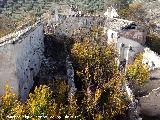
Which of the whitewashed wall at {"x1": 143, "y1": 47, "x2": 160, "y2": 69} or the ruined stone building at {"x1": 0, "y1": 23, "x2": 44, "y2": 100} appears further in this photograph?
the whitewashed wall at {"x1": 143, "y1": 47, "x2": 160, "y2": 69}

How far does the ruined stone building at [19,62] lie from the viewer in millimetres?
22461

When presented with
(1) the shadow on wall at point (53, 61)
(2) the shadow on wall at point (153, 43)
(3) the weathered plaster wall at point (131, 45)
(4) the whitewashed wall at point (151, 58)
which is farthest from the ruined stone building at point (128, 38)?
(1) the shadow on wall at point (53, 61)

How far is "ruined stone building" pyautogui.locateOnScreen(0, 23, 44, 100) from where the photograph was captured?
2246cm

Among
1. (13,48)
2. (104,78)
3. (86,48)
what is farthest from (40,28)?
(13,48)

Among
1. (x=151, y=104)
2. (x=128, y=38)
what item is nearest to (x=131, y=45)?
(x=128, y=38)

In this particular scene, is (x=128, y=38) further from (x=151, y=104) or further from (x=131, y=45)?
(x=151, y=104)

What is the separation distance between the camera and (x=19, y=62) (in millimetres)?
23625

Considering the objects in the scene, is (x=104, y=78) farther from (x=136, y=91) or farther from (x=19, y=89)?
(x=19, y=89)

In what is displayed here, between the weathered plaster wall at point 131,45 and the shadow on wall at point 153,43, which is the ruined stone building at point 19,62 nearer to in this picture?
the weathered plaster wall at point 131,45

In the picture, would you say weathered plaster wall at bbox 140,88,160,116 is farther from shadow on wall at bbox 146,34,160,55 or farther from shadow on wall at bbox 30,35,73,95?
shadow on wall at bbox 146,34,160,55

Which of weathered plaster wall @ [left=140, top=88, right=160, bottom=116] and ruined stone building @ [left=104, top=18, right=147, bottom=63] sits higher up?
ruined stone building @ [left=104, top=18, right=147, bottom=63]

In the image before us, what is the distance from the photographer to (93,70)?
96.1 ft

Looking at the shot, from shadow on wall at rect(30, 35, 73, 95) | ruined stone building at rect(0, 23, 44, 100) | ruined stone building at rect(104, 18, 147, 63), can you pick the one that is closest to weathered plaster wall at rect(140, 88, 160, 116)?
shadow on wall at rect(30, 35, 73, 95)

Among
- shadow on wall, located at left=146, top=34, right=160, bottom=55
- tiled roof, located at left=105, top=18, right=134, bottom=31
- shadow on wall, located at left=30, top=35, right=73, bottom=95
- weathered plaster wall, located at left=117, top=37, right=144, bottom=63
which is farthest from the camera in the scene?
shadow on wall, located at left=146, top=34, right=160, bottom=55
